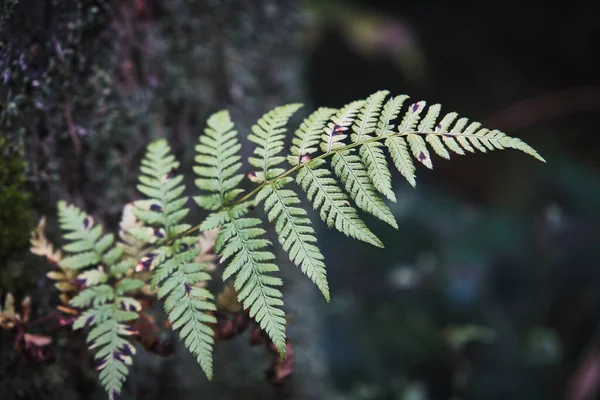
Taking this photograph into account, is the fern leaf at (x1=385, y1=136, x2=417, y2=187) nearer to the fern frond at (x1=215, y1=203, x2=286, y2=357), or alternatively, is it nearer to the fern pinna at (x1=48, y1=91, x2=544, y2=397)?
the fern pinna at (x1=48, y1=91, x2=544, y2=397)

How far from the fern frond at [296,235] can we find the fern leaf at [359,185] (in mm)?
137

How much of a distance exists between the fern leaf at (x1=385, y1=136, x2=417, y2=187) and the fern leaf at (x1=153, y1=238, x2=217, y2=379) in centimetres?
58

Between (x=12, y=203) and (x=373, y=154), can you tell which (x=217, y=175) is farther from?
(x=12, y=203)

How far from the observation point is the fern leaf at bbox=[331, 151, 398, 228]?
1.13m

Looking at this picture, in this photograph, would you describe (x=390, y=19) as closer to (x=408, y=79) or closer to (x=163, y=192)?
(x=408, y=79)

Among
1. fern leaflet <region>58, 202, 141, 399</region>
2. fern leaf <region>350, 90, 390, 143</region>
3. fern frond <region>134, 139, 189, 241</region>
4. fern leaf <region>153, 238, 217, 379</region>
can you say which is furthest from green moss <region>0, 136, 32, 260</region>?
fern leaf <region>350, 90, 390, 143</region>

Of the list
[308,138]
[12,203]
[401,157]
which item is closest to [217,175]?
[308,138]

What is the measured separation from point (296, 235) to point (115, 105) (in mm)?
941

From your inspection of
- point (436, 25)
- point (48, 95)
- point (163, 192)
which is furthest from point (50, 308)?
point (436, 25)

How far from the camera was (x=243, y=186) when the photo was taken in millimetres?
2143

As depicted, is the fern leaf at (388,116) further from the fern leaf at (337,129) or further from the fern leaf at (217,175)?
the fern leaf at (217,175)

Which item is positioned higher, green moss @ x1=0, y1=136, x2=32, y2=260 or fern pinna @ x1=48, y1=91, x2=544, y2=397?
green moss @ x1=0, y1=136, x2=32, y2=260

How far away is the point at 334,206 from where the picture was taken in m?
1.16

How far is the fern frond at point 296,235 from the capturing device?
111 centimetres
